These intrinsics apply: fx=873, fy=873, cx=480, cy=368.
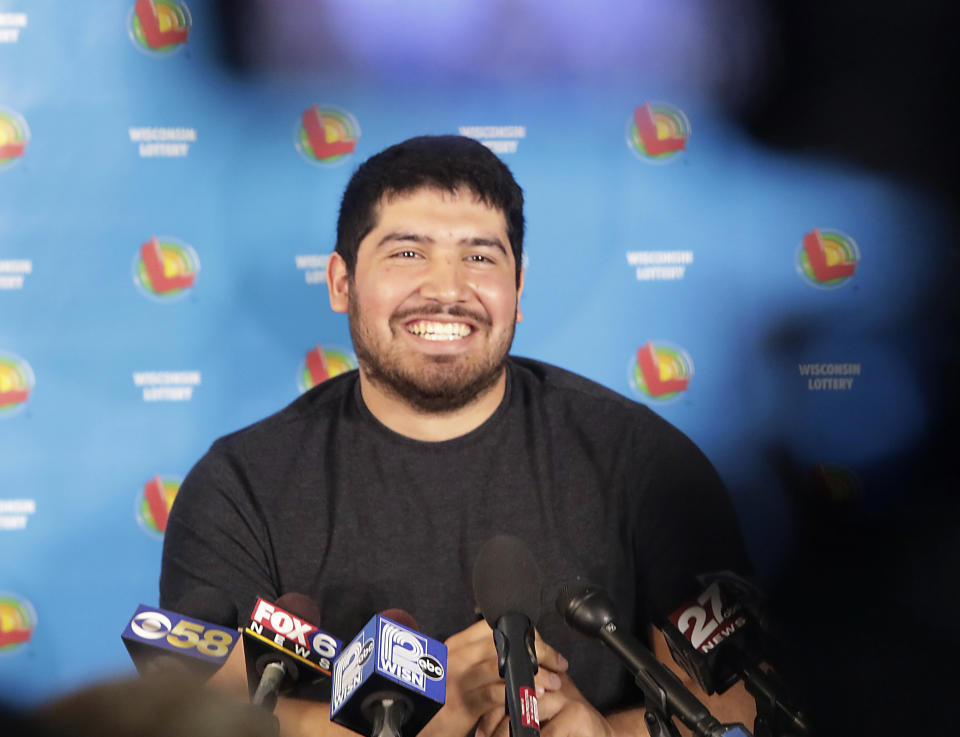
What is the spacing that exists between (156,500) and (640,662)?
68.4 inches

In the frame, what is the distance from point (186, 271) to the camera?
8.64 feet

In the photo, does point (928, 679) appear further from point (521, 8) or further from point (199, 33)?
point (199, 33)

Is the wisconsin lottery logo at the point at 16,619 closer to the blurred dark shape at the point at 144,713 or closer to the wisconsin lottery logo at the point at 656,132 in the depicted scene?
the blurred dark shape at the point at 144,713

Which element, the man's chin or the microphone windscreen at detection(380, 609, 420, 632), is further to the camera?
the man's chin

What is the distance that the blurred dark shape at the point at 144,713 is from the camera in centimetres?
79

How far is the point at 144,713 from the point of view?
803mm

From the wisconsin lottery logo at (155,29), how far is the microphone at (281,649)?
1779 mm

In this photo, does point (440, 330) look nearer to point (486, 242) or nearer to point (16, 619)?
point (486, 242)

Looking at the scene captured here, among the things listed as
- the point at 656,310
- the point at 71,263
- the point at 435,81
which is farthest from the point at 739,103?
the point at 71,263

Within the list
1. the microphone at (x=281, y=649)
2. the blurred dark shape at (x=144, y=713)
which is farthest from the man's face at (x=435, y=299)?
the blurred dark shape at (x=144, y=713)

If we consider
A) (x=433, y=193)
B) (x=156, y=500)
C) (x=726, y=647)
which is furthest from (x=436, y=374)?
(x=726, y=647)

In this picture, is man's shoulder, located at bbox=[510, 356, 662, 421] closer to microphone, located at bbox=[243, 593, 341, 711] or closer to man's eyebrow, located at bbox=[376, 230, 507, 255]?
man's eyebrow, located at bbox=[376, 230, 507, 255]

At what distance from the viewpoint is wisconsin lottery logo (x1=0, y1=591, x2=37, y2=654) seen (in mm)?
2625

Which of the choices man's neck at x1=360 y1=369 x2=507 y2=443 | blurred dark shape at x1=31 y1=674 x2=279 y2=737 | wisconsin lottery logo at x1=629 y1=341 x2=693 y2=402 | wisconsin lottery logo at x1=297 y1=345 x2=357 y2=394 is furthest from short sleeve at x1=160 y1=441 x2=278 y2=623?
blurred dark shape at x1=31 y1=674 x2=279 y2=737
